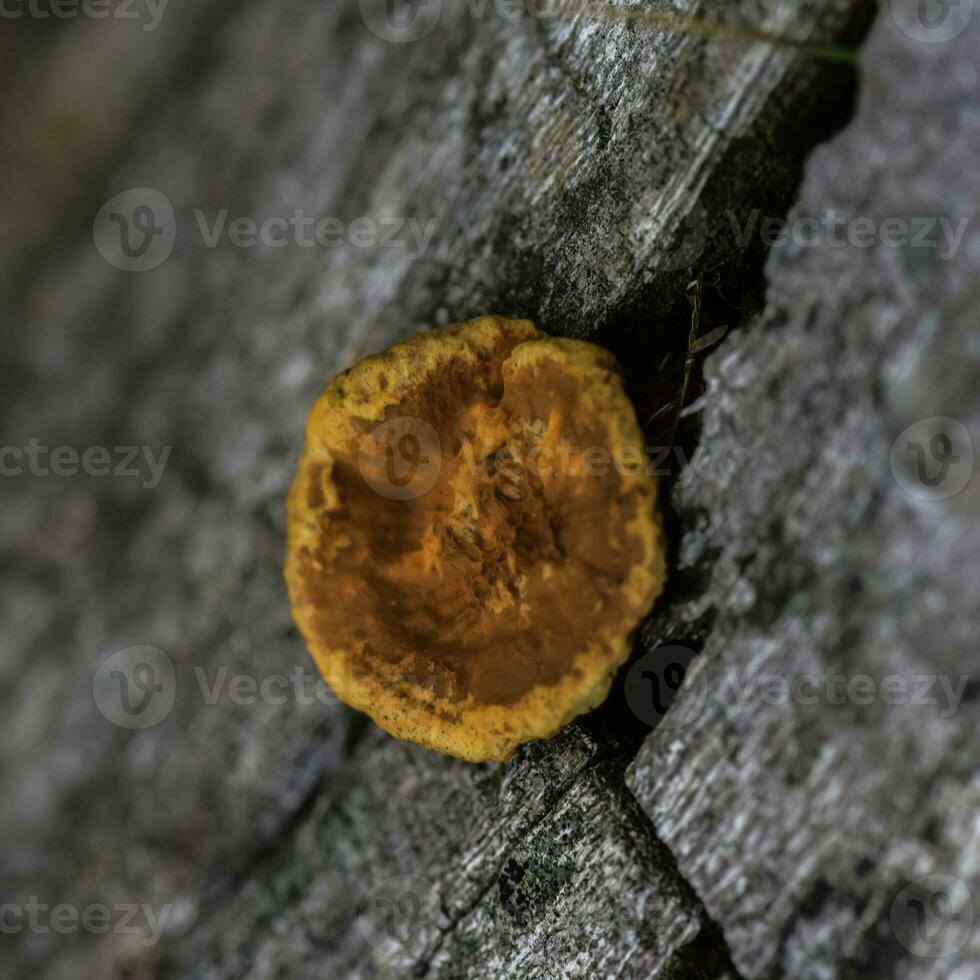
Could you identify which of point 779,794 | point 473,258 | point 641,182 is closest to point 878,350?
point 641,182

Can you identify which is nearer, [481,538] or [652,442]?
[652,442]

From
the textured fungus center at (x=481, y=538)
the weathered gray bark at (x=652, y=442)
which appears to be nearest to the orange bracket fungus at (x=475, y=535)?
the textured fungus center at (x=481, y=538)

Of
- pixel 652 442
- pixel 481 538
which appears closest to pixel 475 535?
pixel 481 538

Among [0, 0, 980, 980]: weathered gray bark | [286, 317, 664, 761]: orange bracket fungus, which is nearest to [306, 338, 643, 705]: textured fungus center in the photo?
[286, 317, 664, 761]: orange bracket fungus

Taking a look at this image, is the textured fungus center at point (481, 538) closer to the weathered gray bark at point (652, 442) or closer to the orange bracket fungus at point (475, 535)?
the orange bracket fungus at point (475, 535)

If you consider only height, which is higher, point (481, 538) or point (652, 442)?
point (652, 442)

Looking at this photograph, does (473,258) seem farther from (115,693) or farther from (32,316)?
(32,316)

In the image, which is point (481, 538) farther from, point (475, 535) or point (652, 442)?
point (652, 442)

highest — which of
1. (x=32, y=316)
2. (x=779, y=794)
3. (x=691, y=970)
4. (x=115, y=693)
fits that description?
(x=779, y=794)
